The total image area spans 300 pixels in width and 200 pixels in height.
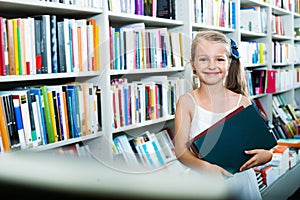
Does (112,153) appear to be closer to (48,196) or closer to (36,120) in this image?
(36,120)

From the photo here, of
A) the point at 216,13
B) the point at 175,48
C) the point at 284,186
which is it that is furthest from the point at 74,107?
the point at 284,186

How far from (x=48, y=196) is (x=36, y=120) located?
1359 millimetres

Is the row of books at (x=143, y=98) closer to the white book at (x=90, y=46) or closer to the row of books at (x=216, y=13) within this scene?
the white book at (x=90, y=46)

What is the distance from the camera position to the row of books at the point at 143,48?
2.12m

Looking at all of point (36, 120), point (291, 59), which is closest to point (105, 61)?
point (36, 120)

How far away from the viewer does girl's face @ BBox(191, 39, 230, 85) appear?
5.68ft

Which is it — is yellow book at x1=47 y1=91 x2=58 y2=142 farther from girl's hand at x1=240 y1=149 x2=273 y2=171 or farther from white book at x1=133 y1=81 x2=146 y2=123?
girl's hand at x1=240 y1=149 x2=273 y2=171

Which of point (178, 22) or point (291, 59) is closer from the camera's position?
point (178, 22)

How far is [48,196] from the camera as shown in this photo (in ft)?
1.15

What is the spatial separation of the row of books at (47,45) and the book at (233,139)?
69 cm

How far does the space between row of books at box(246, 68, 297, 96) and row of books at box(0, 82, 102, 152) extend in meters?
1.95

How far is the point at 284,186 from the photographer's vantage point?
322 cm

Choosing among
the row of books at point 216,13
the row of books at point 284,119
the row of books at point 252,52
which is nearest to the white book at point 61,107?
the row of books at point 216,13

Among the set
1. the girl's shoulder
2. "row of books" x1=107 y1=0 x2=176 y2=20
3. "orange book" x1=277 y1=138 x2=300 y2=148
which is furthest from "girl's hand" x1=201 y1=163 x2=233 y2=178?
"orange book" x1=277 y1=138 x2=300 y2=148
